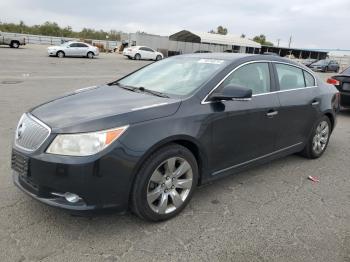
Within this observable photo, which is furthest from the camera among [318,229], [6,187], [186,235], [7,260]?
[6,187]

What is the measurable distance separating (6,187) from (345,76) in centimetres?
838

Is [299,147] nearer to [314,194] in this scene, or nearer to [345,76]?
[314,194]

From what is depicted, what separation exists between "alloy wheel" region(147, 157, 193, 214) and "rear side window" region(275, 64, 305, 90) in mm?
1965

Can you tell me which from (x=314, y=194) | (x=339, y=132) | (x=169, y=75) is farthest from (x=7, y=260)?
(x=339, y=132)

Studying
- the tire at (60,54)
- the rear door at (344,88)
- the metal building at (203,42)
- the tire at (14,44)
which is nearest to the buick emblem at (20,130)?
the rear door at (344,88)

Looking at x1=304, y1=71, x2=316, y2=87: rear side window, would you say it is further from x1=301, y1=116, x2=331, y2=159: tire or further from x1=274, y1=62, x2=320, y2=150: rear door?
x1=301, y1=116, x2=331, y2=159: tire

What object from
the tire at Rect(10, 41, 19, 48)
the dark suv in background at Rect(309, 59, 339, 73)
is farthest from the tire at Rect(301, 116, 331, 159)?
the tire at Rect(10, 41, 19, 48)

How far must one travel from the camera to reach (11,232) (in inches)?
123

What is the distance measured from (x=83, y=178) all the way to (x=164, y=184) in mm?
832

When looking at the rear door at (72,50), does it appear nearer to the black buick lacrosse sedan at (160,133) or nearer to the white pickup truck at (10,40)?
the white pickup truck at (10,40)

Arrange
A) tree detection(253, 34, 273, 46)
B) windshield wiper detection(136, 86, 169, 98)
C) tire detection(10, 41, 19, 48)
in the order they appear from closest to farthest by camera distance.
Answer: windshield wiper detection(136, 86, 169, 98)
tire detection(10, 41, 19, 48)
tree detection(253, 34, 273, 46)

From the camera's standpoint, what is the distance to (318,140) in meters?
5.61

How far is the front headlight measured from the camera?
2.90 meters

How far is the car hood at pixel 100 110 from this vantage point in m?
3.02
